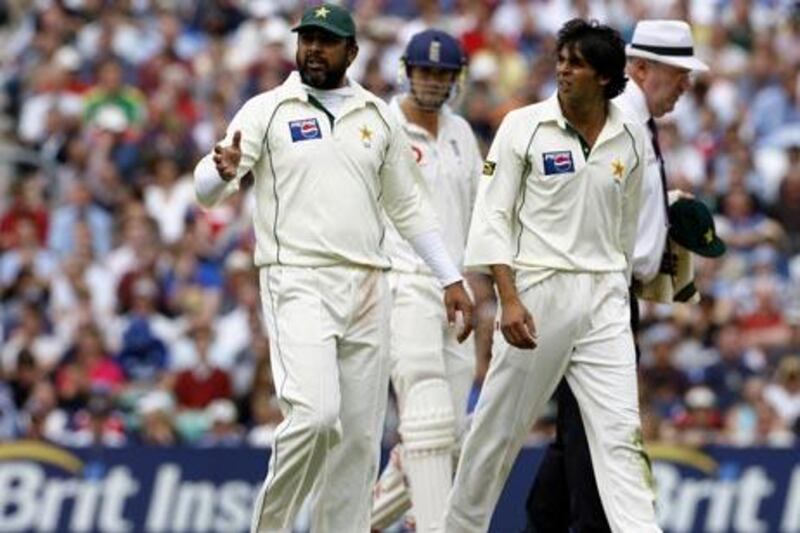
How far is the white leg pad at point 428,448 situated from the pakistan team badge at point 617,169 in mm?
1727

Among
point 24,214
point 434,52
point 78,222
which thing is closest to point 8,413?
point 78,222

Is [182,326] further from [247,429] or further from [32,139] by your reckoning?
[32,139]

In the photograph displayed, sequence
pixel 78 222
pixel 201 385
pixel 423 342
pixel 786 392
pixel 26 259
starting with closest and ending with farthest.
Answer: pixel 423 342, pixel 786 392, pixel 201 385, pixel 26 259, pixel 78 222

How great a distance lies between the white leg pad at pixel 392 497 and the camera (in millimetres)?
12758

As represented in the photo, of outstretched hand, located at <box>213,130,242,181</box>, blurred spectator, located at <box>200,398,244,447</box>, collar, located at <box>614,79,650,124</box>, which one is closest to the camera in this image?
outstretched hand, located at <box>213,130,242,181</box>

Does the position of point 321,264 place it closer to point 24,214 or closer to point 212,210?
point 212,210

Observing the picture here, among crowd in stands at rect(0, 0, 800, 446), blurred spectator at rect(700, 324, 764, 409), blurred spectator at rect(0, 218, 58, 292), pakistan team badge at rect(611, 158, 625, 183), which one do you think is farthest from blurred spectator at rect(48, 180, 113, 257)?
pakistan team badge at rect(611, 158, 625, 183)

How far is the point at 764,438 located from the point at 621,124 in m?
6.35

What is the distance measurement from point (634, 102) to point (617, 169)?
25.4 inches

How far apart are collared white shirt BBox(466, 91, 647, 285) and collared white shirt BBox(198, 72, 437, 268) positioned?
48 cm

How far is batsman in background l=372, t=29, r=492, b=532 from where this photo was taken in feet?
40.4

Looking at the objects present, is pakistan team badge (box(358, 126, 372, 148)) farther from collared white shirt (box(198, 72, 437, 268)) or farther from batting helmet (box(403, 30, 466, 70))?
batting helmet (box(403, 30, 466, 70))

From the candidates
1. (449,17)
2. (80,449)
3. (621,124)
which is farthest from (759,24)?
(621,124)

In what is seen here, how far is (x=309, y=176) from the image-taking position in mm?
10867
